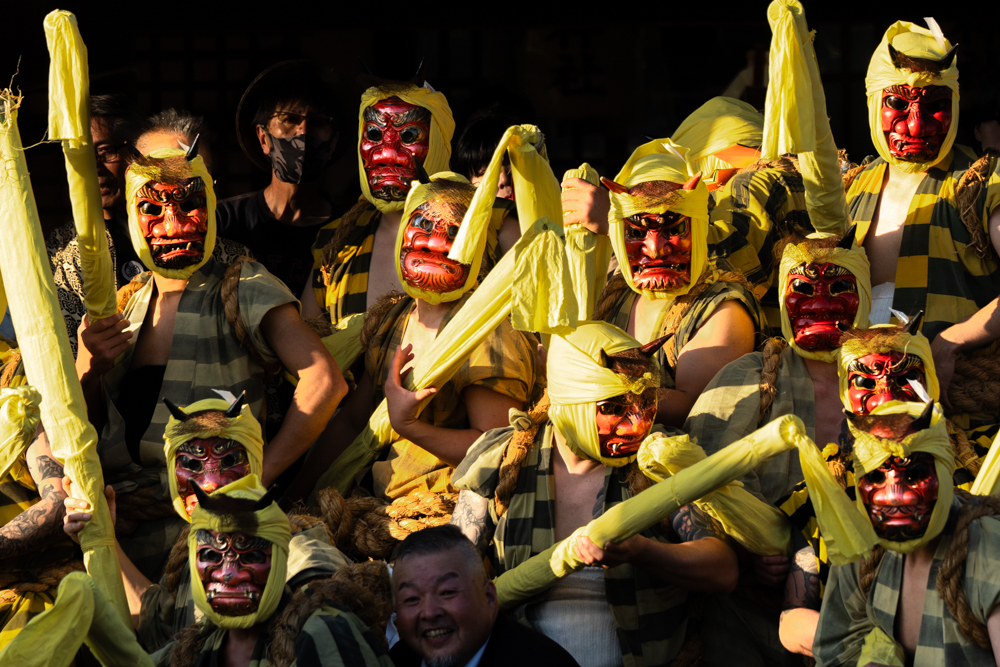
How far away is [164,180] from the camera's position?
434 centimetres

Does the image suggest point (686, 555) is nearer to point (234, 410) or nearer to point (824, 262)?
point (824, 262)

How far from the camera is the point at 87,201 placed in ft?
14.3

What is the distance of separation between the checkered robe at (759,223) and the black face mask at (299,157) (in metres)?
1.59

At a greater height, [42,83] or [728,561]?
[42,83]

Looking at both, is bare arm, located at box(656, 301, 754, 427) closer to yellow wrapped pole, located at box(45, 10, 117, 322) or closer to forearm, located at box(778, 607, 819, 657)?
forearm, located at box(778, 607, 819, 657)

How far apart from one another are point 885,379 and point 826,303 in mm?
408

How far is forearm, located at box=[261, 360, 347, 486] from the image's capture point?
4.33 meters

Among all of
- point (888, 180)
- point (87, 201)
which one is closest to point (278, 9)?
point (87, 201)

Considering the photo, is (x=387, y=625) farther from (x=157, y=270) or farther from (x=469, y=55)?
(x=469, y=55)

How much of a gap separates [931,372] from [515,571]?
4.32 ft

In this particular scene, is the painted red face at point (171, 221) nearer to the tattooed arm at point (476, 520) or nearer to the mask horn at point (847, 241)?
the tattooed arm at point (476, 520)

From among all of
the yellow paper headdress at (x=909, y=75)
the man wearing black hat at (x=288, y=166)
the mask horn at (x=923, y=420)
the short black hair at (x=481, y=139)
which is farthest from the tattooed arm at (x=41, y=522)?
the yellow paper headdress at (x=909, y=75)

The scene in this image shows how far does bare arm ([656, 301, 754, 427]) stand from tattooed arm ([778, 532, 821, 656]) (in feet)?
1.85

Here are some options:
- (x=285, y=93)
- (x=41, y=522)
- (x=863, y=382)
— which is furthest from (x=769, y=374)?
Result: (x=285, y=93)
